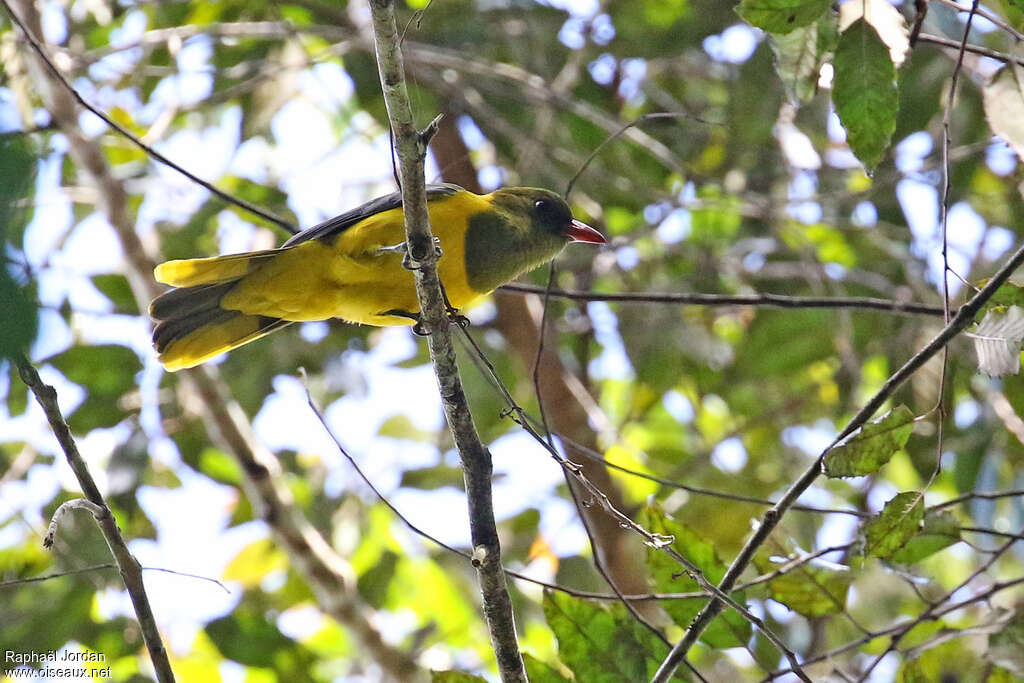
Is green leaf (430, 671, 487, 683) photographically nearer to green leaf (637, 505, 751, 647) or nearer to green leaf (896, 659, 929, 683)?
green leaf (637, 505, 751, 647)

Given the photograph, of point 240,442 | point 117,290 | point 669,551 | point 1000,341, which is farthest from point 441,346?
point 117,290

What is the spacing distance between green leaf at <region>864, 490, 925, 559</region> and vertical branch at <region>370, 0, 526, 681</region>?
74 centimetres

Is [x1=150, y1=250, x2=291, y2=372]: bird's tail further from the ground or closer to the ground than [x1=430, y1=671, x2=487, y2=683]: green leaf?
further from the ground

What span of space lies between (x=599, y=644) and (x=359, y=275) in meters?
1.27

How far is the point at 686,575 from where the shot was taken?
2250 millimetres

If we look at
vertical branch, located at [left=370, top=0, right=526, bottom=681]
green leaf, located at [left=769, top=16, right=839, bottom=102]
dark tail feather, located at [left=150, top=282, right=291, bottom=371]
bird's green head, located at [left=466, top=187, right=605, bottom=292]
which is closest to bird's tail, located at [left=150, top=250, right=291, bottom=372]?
dark tail feather, located at [left=150, top=282, right=291, bottom=371]

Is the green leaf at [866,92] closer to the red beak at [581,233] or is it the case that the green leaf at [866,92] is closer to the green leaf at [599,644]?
the green leaf at [599,644]

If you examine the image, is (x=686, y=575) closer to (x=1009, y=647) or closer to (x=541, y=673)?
(x=541, y=673)

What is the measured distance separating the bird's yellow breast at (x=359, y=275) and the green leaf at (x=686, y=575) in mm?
1013

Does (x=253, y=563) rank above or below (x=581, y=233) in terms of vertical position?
below

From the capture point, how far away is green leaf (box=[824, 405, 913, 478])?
1.84 m

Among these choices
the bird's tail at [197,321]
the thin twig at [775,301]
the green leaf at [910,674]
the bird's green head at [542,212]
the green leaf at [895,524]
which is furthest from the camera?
the bird's green head at [542,212]

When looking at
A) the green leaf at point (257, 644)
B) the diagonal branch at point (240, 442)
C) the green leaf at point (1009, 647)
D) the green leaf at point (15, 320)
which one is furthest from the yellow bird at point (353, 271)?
the green leaf at point (15, 320)

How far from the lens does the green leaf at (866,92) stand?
7.06 ft
